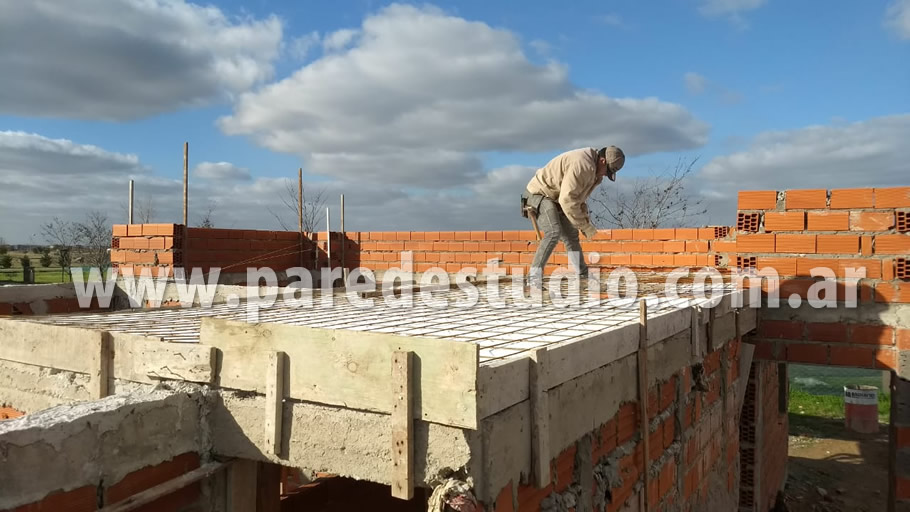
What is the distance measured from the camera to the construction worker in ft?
18.5

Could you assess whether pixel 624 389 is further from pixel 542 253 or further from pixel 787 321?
pixel 787 321

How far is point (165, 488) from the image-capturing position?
7.48 ft

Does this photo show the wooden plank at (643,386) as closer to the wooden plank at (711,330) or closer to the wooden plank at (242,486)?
the wooden plank at (711,330)

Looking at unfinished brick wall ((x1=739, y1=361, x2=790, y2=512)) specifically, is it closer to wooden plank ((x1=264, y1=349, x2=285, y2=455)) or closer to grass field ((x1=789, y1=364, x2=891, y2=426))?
wooden plank ((x1=264, y1=349, x2=285, y2=455))

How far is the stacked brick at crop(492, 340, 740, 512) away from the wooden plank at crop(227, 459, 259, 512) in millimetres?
1212

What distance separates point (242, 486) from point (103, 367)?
0.88 m

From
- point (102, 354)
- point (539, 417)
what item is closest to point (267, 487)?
point (102, 354)

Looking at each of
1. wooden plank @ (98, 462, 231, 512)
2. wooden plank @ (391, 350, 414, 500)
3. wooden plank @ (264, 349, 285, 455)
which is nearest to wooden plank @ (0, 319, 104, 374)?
wooden plank @ (98, 462, 231, 512)

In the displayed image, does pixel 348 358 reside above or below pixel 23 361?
above

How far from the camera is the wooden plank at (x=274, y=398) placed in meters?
2.29

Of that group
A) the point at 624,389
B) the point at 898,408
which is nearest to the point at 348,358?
the point at 624,389

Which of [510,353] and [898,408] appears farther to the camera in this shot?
[898,408]

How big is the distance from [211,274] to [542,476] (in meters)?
7.40

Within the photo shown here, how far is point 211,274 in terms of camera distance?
27.9 ft
